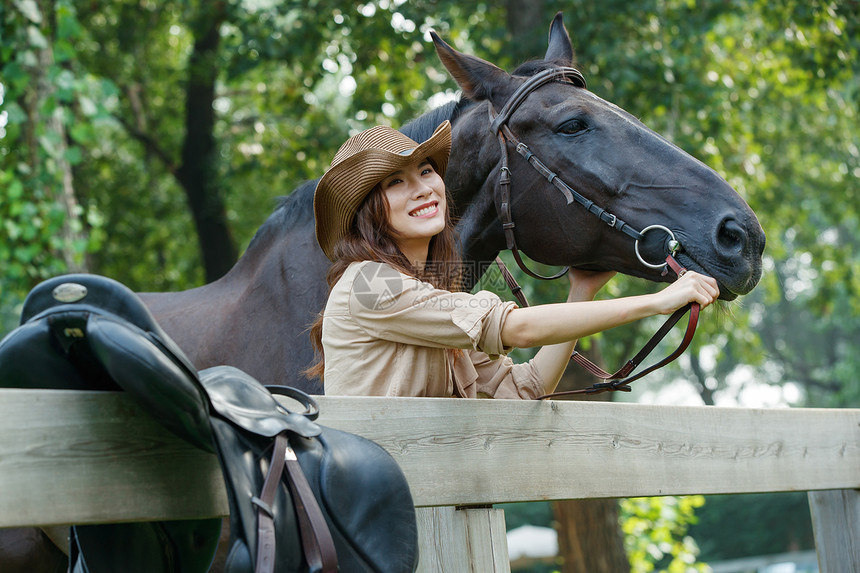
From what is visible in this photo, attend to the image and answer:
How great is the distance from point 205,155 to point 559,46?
24.1 feet

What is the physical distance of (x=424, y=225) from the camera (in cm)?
231

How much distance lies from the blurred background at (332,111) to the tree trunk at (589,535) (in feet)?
0.05

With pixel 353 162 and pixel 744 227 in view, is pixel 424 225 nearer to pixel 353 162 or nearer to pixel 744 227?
pixel 353 162

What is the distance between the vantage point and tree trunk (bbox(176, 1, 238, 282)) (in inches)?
356

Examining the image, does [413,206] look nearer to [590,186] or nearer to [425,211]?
[425,211]

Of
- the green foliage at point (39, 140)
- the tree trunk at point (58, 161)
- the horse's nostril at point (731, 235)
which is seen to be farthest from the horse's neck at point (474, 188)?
the tree trunk at point (58, 161)

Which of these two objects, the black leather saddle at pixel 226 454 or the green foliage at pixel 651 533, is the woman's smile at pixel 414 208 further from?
the green foliage at pixel 651 533

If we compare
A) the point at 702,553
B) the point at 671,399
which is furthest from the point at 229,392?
the point at 671,399

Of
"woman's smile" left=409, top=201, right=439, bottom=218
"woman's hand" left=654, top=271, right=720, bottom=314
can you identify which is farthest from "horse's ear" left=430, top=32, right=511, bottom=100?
"woman's hand" left=654, top=271, right=720, bottom=314

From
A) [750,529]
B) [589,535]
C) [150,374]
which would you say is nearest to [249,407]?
[150,374]

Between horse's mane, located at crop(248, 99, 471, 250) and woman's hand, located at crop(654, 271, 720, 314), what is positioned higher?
horse's mane, located at crop(248, 99, 471, 250)

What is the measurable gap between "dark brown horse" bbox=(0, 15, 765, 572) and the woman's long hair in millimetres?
539

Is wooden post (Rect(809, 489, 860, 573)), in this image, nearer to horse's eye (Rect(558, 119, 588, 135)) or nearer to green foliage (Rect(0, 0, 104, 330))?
horse's eye (Rect(558, 119, 588, 135))

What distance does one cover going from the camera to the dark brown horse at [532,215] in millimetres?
2562
